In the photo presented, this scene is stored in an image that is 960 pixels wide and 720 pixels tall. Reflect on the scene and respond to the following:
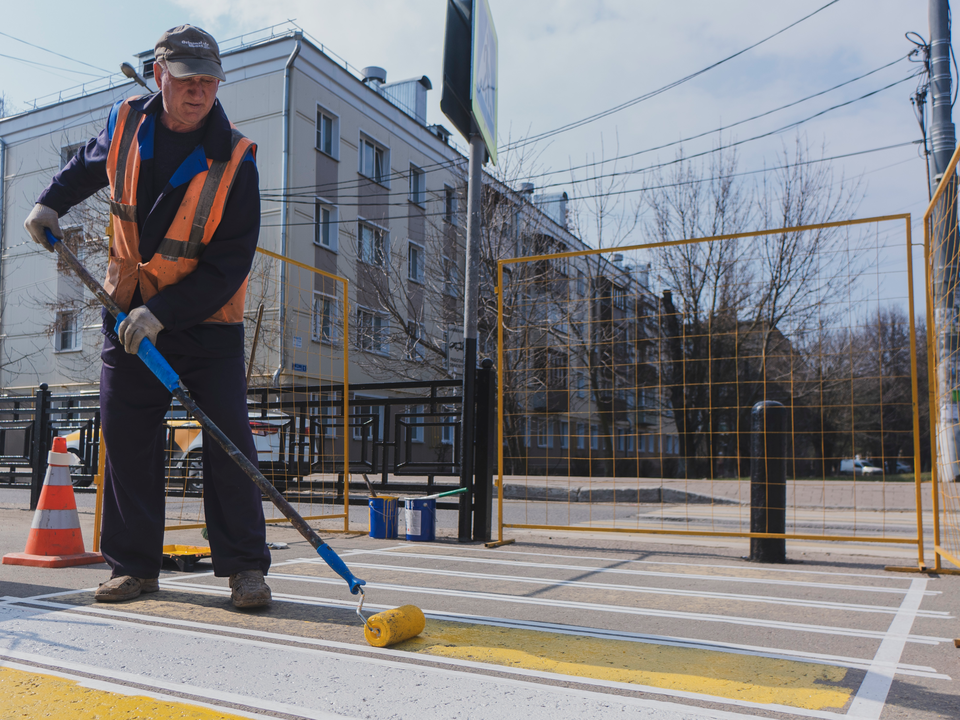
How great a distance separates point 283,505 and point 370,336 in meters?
17.5

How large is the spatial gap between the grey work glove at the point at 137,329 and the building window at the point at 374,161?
74.5ft

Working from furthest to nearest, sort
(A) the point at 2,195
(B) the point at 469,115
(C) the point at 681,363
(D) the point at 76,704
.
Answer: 1. (A) the point at 2,195
2. (C) the point at 681,363
3. (B) the point at 469,115
4. (D) the point at 76,704

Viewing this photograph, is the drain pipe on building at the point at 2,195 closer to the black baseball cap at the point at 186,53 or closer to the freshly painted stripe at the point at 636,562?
the freshly painted stripe at the point at 636,562

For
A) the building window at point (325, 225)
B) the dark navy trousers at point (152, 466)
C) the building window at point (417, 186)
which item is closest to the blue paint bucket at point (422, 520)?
the dark navy trousers at point (152, 466)

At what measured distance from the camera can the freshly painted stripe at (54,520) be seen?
4.21 meters

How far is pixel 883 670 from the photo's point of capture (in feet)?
7.82

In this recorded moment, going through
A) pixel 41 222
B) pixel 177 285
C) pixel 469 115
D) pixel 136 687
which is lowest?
pixel 136 687

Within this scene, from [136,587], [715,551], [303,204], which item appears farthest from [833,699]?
[303,204]

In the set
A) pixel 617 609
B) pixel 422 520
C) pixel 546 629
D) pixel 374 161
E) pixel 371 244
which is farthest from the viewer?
pixel 374 161

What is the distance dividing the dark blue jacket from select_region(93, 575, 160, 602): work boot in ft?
3.22

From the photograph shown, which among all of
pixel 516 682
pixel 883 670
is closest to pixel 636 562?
pixel 883 670

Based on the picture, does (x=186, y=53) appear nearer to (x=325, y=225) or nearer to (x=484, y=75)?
(x=484, y=75)

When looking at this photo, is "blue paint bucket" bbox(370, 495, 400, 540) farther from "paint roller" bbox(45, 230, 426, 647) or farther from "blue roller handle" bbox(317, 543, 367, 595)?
"blue roller handle" bbox(317, 543, 367, 595)

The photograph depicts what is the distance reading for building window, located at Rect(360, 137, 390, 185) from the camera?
982 inches
